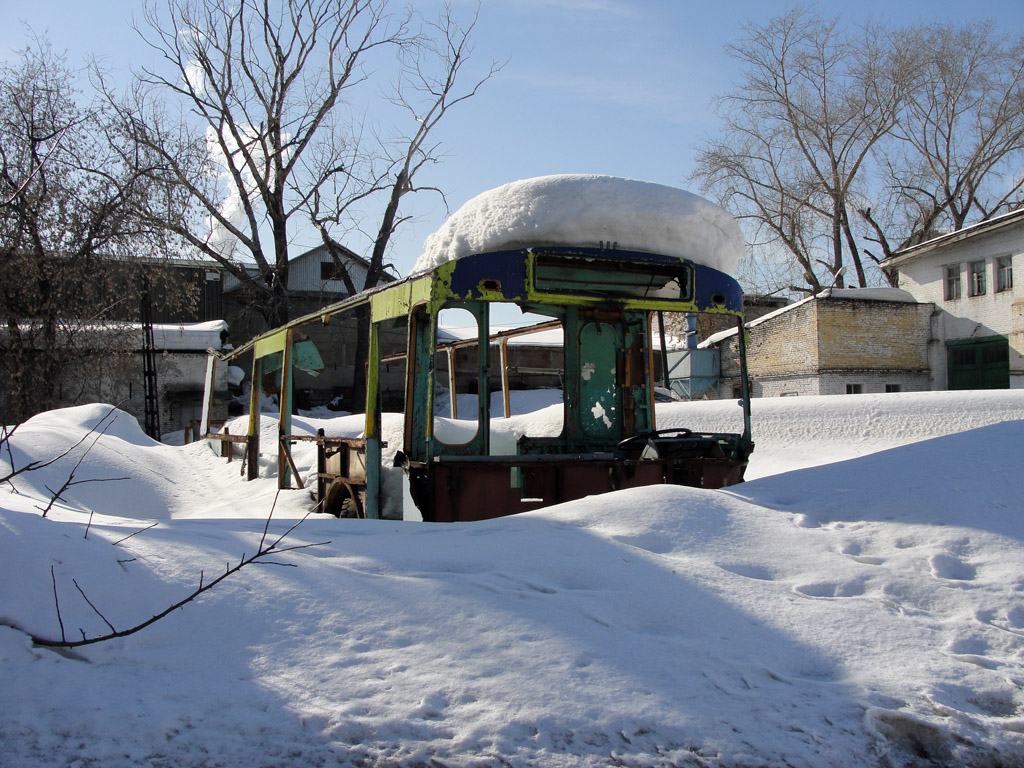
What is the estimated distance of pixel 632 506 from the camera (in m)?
4.48

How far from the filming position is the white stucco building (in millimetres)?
23469

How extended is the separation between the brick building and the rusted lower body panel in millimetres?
20090

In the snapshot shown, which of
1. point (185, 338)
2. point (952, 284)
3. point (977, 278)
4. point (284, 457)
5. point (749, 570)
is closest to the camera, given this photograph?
point (749, 570)

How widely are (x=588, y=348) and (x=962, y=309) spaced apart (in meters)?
23.2

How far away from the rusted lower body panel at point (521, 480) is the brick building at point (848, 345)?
2009 cm

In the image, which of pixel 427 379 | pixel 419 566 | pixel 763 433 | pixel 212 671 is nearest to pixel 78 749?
pixel 212 671

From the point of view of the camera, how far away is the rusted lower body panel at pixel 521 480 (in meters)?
5.50

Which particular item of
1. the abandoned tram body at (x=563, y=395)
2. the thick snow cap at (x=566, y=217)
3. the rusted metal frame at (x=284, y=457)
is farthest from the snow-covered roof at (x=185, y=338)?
the thick snow cap at (x=566, y=217)

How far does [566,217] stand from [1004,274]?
23571mm

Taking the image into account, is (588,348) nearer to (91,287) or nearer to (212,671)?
(212,671)

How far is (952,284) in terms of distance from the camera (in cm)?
2620

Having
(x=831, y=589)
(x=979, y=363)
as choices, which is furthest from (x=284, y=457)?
(x=979, y=363)

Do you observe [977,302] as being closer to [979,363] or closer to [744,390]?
[979,363]

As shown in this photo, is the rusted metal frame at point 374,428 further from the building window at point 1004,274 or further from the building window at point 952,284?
the building window at point 952,284
